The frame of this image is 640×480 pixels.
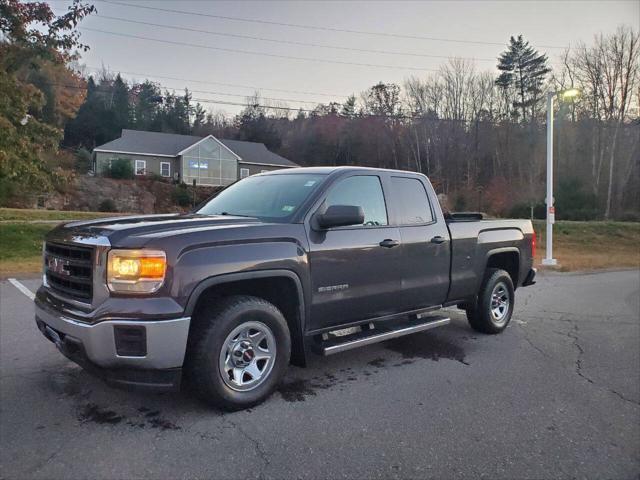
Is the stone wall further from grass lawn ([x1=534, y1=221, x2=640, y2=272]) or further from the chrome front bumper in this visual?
the chrome front bumper

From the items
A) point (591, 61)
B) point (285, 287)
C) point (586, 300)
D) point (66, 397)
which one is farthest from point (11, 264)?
point (591, 61)

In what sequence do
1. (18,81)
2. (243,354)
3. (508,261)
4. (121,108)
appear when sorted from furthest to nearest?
(121,108) < (18,81) < (508,261) < (243,354)

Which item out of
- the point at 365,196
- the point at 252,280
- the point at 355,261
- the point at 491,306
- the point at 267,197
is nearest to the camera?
the point at 252,280

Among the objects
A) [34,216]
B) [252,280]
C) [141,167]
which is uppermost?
[141,167]

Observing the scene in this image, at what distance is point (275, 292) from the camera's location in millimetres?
4242

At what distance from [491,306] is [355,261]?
2814 mm

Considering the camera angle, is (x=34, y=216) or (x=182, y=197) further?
(x=182, y=197)

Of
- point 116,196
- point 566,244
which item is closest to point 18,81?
point 566,244

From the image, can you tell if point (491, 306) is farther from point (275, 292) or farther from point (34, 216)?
point (34, 216)

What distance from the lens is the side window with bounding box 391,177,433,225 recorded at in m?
5.32

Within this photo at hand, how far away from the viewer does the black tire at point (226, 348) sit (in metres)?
3.60

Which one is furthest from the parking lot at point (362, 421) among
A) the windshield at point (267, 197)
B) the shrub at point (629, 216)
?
the shrub at point (629, 216)

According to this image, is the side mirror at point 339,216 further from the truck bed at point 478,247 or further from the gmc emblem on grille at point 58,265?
the gmc emblem on grille at point 58,265

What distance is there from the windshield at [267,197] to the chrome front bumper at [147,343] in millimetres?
1350
